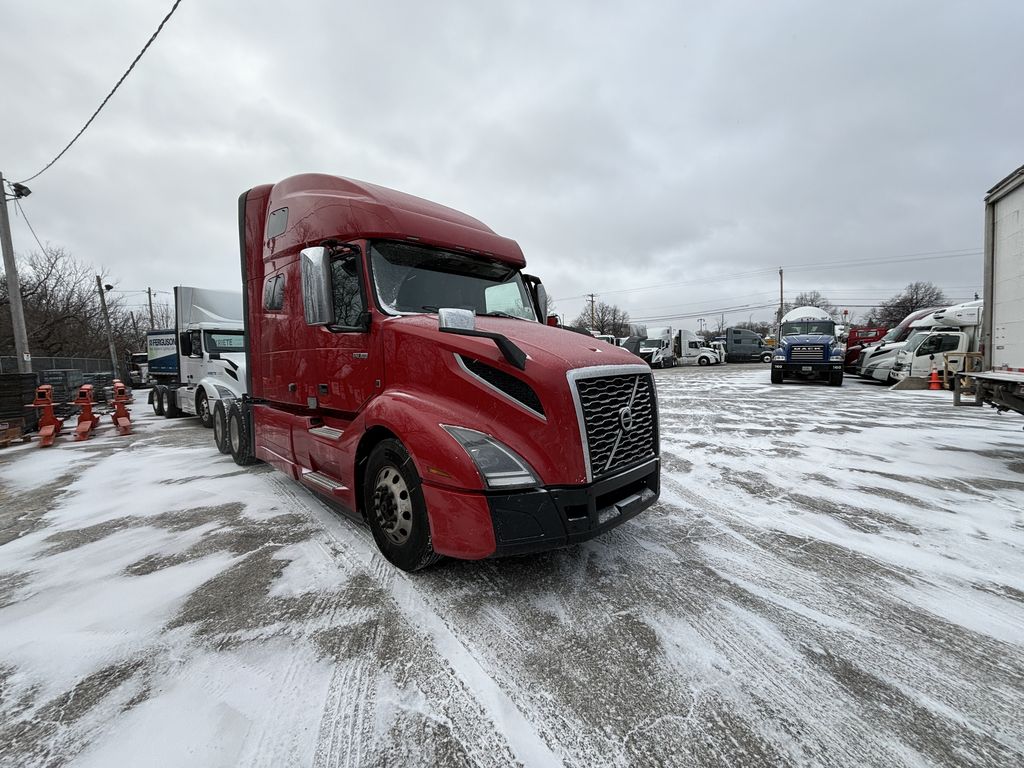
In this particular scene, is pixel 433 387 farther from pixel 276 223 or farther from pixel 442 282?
pixel 276 223

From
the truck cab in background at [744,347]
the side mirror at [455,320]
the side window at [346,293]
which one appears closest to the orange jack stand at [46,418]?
the side window at [346,293]

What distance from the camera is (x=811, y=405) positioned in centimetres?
1116

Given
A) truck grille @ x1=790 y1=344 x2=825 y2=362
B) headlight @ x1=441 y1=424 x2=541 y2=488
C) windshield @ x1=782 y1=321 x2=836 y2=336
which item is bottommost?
headlight @ x1=441 y1=424 x2=541 y2=488

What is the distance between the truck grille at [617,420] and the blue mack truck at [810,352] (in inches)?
661

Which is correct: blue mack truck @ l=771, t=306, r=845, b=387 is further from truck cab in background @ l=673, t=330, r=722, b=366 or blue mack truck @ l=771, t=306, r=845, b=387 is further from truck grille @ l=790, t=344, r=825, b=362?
truck cab in background @ l=673, t=330, r=722, b=366

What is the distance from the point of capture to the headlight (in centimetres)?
241

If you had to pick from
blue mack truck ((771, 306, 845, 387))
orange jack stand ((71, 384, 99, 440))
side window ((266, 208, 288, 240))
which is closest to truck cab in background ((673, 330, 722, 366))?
blue mack truck ((771, 306, 845, 387))

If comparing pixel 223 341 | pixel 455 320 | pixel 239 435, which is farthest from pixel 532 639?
pixel 223 341

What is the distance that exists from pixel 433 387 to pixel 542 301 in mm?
2000

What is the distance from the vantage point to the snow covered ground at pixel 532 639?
1.66m

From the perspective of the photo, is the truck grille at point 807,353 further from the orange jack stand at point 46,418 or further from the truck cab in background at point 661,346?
the orange jack stand at point 46,418

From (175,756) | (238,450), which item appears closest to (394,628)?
(175,756)

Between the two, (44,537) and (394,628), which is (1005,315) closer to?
(394,628)

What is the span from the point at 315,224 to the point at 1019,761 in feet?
16.7
